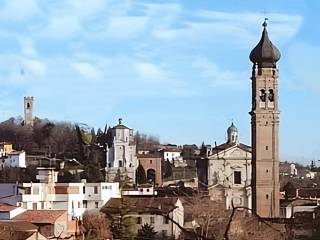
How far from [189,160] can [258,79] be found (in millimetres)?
31531

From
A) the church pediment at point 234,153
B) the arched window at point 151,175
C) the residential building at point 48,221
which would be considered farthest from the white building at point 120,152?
the residential building at point 48,221

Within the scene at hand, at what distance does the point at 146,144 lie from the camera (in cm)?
8225

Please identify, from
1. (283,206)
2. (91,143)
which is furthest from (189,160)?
(283,206)

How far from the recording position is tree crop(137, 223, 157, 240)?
2459 cm

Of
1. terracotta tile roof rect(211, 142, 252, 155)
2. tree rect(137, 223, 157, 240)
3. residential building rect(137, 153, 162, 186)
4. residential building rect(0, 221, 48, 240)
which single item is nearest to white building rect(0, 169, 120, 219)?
tree rect(137, 223, 157, 240)

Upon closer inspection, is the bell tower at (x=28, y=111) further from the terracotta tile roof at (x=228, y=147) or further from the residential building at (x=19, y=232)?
the residential building at (x=19, y=232)

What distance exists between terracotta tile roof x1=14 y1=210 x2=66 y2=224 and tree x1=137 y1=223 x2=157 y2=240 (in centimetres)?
269

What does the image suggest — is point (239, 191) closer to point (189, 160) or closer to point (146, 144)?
point (189, 160)

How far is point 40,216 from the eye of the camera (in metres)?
24.3

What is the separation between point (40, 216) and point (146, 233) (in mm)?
3523

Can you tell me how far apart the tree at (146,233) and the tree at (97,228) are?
1.18m

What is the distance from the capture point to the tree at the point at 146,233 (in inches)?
968

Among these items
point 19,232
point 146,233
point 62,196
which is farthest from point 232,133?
point 19,232

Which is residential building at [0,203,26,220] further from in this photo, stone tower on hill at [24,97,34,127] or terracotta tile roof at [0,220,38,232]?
stone tower on hill at [24,97,34,127]
